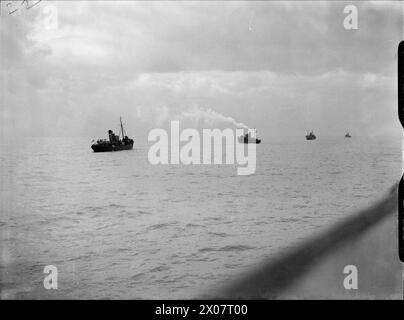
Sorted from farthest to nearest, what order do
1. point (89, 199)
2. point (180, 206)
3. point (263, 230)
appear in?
point (89, 199), point (180, 206), point (263, 230)

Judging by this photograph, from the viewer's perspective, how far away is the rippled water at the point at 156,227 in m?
12.7

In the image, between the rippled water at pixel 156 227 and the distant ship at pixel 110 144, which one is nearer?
the rippled water at pixel 156 227

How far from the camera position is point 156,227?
22156mm

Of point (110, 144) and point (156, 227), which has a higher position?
point (110, 144)

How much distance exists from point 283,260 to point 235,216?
385 inches

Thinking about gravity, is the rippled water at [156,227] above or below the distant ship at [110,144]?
below

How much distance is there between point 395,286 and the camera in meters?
9.31

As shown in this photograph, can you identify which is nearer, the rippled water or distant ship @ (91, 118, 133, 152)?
the rippled water

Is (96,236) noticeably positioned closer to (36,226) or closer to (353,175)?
(36,226)

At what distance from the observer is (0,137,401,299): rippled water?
501 inches

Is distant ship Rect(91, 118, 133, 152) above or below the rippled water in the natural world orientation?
above

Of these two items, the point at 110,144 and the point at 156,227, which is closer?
the point at 156,227

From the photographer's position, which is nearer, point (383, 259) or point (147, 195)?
point (383, 259)

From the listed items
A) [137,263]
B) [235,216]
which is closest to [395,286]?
[137,263]
